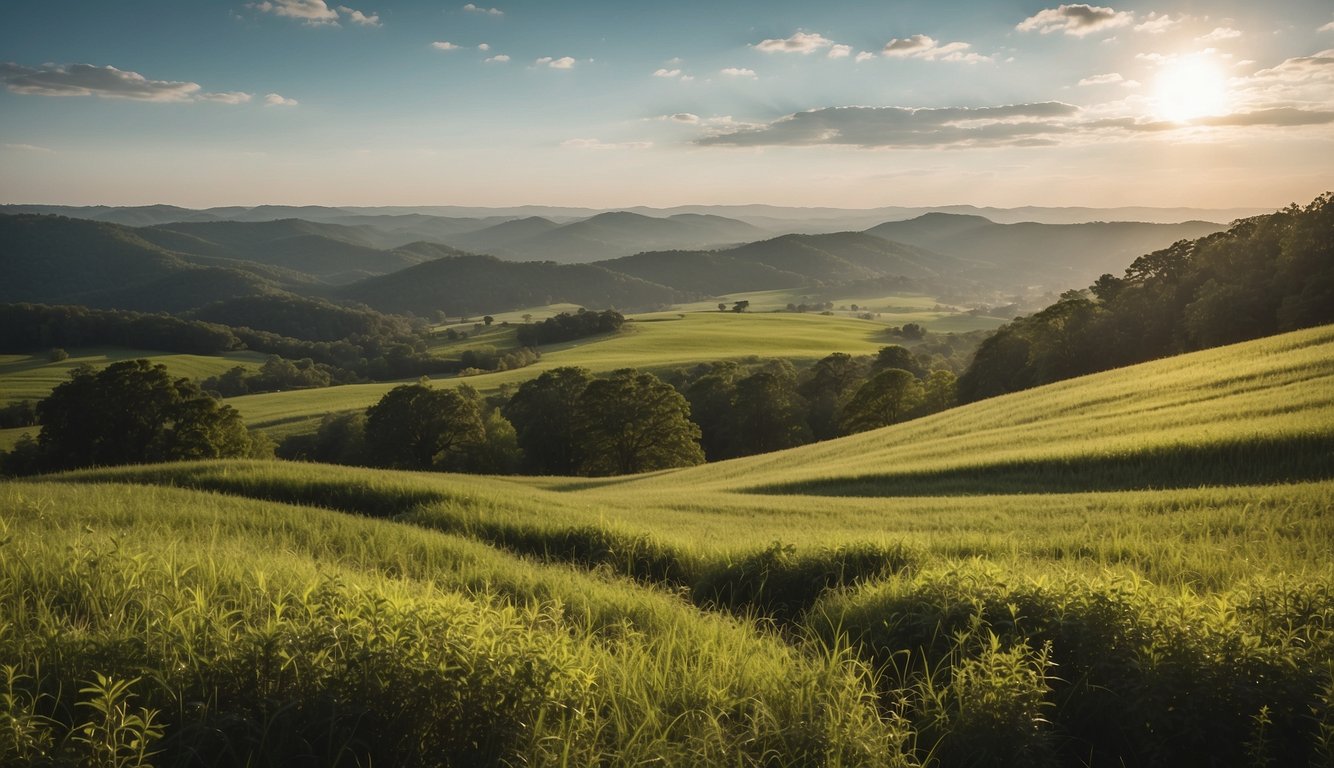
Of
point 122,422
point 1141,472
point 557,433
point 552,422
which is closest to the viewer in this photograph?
point 1141,472

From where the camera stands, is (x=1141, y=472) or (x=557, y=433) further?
(x=557, y=433)

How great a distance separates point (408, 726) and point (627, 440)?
48.1 meters

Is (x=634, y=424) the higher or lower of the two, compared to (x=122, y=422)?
lower

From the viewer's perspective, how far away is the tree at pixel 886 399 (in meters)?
53.1

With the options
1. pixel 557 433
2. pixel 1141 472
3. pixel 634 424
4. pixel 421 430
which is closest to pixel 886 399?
pixel 634 424

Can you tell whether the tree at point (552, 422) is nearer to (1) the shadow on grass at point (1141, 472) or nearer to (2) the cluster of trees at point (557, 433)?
(2) the cluster of trees at point (557, 433)

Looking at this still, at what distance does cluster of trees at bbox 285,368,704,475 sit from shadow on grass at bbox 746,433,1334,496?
3272 centimetres

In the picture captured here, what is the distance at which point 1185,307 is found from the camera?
147ft

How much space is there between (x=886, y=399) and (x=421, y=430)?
34429 millimetres

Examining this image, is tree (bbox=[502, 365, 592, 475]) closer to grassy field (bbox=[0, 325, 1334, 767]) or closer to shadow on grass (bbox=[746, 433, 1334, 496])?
shadow on grass (bbox=[746, 433, 1334, 496])

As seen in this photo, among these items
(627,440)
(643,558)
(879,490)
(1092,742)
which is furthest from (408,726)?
(627,440)

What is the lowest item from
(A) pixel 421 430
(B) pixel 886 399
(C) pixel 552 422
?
(C) pixel 552 422

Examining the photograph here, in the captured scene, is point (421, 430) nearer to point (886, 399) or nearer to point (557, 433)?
point (557, 433)

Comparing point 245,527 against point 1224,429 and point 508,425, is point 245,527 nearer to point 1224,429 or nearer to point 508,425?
point 1224,429
